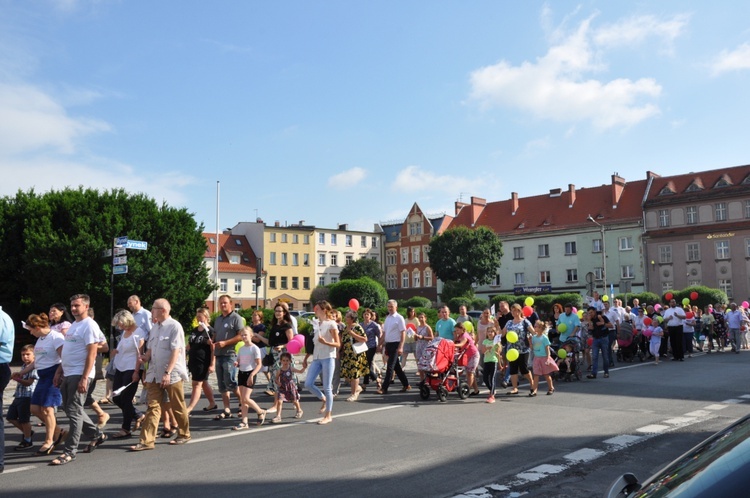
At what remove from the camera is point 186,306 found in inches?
1166

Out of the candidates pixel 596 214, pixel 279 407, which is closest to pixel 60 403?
pixel 279 407

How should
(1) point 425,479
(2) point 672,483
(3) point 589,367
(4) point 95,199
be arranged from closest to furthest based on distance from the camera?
(2) point 672,483 → (1) point 425,479 → (3) point 589,367 → (4) point 95,199

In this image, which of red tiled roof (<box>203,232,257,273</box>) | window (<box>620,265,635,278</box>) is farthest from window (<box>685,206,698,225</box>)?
red tiled roof (<box>203,232,257,273</box>)

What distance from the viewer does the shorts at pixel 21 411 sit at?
9.14m

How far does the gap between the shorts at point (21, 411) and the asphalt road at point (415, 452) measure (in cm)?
40

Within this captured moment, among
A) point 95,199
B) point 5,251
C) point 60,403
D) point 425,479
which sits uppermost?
point 95,199

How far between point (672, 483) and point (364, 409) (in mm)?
9609

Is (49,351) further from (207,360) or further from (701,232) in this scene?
(701,232)

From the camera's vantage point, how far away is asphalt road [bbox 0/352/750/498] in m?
6.57

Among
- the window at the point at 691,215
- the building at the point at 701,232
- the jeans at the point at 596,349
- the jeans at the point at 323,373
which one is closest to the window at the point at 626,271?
the building at the point at 701,232

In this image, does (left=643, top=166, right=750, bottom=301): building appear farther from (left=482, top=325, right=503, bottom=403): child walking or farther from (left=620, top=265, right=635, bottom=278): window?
(left=482, top=325, right=503, bottom=403): child walking

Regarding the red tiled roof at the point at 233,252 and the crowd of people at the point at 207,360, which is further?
the red tiled roof at the point at 233,252

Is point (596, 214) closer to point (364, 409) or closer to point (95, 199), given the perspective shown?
point (95, 199)

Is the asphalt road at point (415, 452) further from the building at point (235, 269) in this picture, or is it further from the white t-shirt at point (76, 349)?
the building at point (235, 269)
